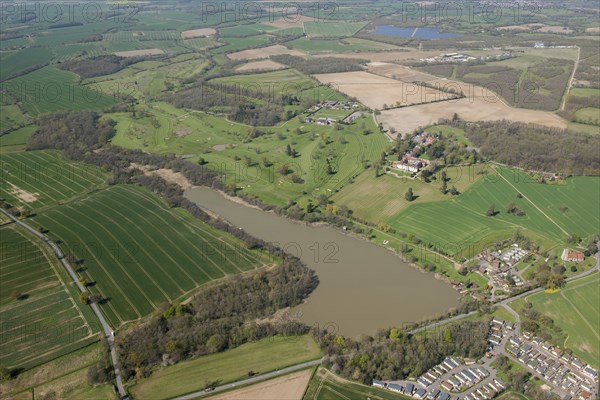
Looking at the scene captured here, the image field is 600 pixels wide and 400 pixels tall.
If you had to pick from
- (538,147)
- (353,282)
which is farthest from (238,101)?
(353,282)

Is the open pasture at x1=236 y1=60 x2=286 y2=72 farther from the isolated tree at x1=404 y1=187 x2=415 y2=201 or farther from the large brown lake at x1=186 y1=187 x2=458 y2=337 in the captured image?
the isolated tree at x1=404 y1=187 x2=415 y2=201

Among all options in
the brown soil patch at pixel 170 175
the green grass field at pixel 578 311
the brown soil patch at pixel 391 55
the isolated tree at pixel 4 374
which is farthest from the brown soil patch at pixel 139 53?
the green grass field at pixel 578 311

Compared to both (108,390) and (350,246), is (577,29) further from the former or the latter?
(108,390)

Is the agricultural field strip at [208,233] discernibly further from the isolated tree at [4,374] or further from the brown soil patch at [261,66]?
the brown soil patch at [261,66]

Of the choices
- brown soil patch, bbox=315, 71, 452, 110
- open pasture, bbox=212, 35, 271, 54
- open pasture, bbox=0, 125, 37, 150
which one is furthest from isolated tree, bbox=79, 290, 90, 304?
open pasture, bbox=212, 35, 271, 54

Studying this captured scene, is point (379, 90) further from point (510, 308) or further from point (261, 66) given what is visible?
point (510, 308)
